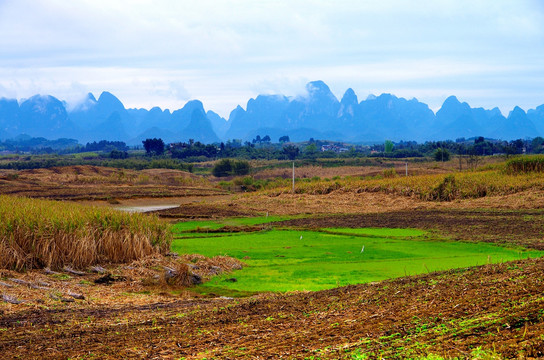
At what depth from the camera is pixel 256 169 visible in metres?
84.7

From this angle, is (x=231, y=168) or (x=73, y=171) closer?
(x=73, y=171)

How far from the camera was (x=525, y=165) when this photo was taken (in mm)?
38438

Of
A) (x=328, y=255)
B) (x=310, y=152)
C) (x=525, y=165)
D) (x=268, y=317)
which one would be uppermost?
(x=310, y=152)

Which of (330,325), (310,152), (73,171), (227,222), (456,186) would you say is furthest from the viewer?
(310,152)

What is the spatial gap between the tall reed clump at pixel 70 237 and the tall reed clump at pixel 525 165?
2886 cm

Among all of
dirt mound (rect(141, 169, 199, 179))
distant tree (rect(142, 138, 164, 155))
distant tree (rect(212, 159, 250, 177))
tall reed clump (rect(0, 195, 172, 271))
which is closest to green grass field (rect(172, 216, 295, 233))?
tall reed clump (rect(0, 195, 172, 271))

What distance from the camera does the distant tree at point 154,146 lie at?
13362cm

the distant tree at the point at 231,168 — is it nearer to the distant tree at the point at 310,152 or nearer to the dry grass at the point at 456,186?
the dry grass at the point at 456,186

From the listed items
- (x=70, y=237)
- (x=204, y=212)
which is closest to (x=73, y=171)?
(x=204, y=212)

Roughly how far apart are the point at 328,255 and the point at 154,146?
12186cm

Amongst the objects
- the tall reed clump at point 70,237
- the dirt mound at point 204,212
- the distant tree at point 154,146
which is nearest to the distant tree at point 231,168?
the dirt mound at point 204,212

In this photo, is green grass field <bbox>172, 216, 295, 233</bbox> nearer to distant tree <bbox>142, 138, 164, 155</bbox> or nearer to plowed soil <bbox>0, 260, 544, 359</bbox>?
plowed soil <bbox>0, 260, 544, 359</bbox>

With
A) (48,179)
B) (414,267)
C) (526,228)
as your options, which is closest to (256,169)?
(48,179)

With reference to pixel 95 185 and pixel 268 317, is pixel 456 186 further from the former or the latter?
pixel 95 185
